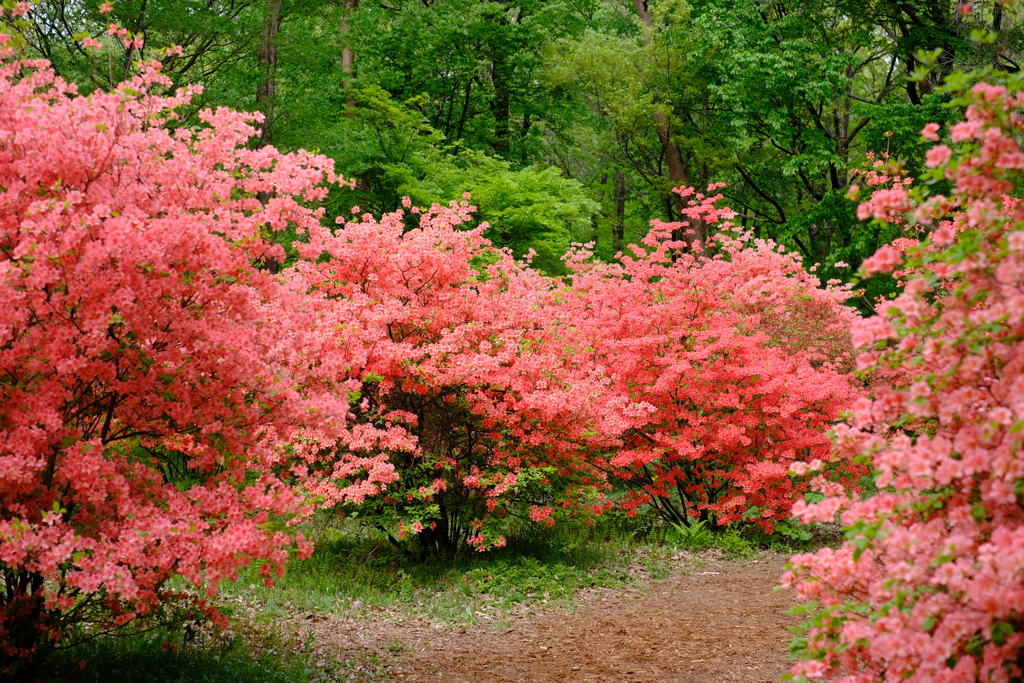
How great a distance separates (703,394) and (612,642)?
4064 mm

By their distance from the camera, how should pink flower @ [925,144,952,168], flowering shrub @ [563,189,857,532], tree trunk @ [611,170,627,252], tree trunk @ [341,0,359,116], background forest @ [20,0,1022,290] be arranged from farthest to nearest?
tree trunk @ [611,170,627,252] → tree trunk @ [341,0,359,116] → background forest @ [20,0,1022,290] → flowering shrub @ [563,189,857,532] → pink flower @ [925,144,952,168]

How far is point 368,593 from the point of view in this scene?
25.1 feet

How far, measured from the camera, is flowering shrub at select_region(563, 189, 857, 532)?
31.7 feet

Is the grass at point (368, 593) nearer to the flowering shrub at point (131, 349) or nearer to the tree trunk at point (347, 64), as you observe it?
the flowering shrub at point (131, 349)

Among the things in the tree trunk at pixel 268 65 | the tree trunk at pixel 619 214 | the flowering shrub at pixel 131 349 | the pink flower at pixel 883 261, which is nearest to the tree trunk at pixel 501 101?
the tree trunk at pixel 619 214

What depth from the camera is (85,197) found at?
14.5ft

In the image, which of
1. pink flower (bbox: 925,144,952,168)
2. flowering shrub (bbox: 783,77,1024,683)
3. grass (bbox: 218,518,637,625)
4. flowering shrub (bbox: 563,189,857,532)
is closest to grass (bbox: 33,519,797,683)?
grass (bbox: 218,518,637,625)

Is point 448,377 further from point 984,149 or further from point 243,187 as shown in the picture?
point 984,149

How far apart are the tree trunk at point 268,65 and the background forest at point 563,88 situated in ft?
0.16

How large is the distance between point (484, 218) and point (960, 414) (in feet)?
45.8

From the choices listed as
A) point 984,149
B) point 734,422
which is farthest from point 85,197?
point 734,422

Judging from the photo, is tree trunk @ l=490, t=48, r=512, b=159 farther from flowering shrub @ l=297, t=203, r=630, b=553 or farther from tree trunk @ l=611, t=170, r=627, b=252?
flowering shrub @ l=297, t=203, r=630, b=553

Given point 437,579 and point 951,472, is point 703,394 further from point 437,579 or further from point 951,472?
point 951,472

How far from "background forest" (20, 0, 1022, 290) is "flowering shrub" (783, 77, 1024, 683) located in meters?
12.6
